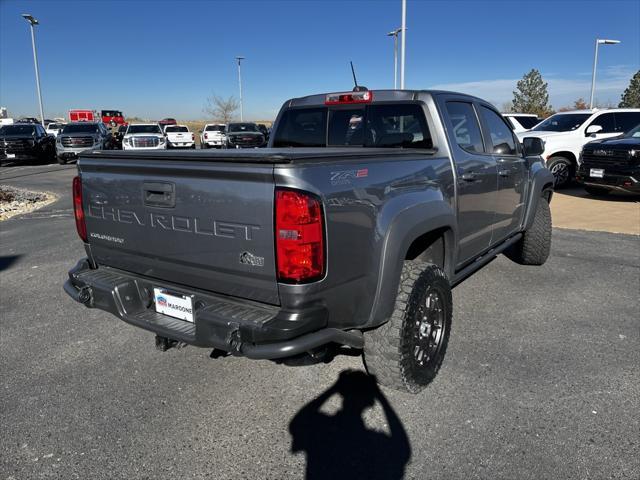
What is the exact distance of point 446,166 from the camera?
3.45 metres

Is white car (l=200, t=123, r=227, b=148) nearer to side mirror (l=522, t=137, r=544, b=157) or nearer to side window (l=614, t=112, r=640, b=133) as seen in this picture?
side window (l=614, t=112, r=640, b=133)

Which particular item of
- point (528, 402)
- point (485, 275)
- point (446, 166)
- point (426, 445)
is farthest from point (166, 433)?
point (485, 275)

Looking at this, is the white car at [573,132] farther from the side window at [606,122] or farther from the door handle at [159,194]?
the door handle at [159,194]

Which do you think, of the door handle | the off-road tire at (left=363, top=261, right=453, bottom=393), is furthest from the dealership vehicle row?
the door handle

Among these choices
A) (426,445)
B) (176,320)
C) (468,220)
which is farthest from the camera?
(468,220)

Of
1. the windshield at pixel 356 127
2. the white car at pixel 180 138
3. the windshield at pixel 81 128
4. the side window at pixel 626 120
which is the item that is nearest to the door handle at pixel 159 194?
the windshield at pixel 356 127

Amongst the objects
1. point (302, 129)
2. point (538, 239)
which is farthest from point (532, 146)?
point (302, 129)

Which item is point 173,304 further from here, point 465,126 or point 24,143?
point 24,143

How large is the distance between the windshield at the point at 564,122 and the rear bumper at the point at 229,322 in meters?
11.8

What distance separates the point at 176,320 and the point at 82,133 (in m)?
20.9

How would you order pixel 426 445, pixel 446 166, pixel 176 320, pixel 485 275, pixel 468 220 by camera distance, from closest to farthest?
1. pixel 426 445
2. pixel 176 320
3. pixel 446 166
4. pixel 468 220
5. pixel 485 275

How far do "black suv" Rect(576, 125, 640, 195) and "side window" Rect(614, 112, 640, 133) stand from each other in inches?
77.8

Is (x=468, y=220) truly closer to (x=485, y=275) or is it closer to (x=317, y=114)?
(x=317, y=114)

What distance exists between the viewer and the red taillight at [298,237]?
2.26m
